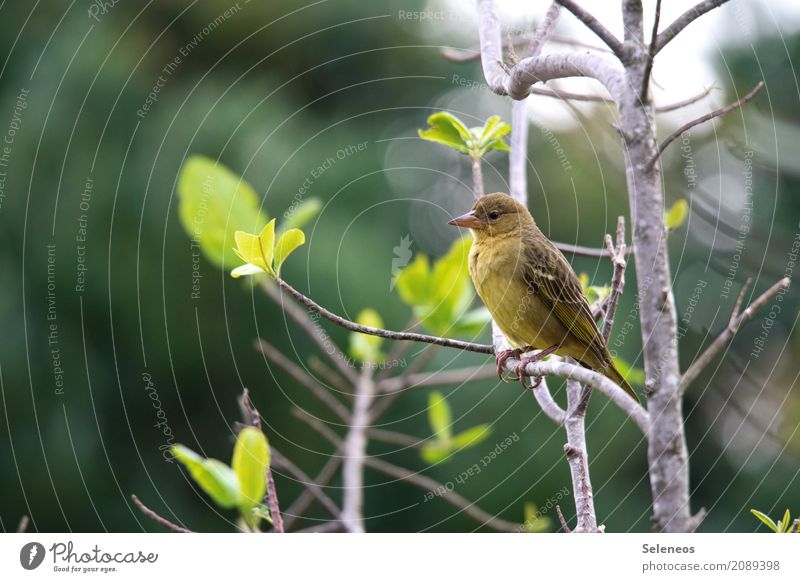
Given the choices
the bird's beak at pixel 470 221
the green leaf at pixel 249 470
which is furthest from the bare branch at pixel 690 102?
the green leaf at pixel 249 470

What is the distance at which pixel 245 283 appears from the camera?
131 inches

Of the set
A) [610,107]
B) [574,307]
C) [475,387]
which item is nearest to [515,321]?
[574,307]

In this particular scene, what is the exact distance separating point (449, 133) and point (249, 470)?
1.00 m

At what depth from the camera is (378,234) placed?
3830mm

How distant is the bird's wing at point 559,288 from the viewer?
8.95 ft

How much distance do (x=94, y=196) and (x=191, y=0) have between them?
110 cm

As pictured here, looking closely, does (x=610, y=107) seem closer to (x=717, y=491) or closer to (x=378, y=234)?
(x=378, y=234)

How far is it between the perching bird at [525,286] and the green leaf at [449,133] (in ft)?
1.88

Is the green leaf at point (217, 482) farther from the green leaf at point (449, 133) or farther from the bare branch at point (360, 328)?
the green leaf at point (449, 133)

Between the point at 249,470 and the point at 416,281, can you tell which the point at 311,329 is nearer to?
the point at 416,281

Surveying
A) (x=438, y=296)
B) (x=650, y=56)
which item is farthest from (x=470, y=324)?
(x=650, y=56)

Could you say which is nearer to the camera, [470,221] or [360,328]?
[360,328]

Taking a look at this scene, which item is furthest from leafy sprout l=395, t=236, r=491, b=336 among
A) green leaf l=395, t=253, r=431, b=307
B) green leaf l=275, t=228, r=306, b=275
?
green leaf l=275, t=228, r=306, b=275

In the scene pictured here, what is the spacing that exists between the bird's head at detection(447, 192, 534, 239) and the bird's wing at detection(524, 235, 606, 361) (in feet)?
0.30
